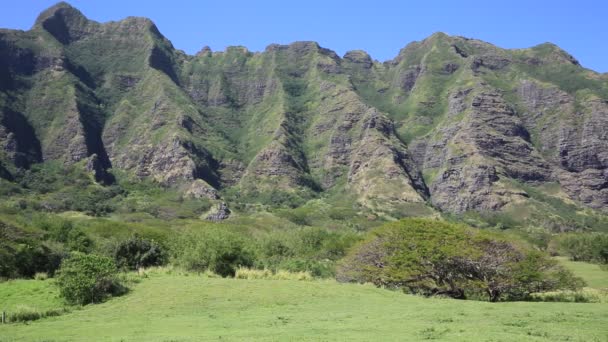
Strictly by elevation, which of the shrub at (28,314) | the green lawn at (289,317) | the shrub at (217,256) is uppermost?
the shrub at (217,256)

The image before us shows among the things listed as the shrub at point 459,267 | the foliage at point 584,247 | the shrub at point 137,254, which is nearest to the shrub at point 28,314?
the shrub at point 137,254

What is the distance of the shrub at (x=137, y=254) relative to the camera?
59.9 meters

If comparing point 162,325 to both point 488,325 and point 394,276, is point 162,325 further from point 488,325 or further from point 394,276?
point 394,276

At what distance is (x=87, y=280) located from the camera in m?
38.4

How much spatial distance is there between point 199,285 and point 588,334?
27.0 metres

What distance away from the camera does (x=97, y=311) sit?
117ft

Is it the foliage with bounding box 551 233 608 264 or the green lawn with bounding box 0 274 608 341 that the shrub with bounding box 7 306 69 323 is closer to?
the green lawn with bounding box 0 274 608 341

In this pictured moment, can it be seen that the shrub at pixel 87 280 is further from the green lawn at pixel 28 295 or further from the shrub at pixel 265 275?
the shrub at pixel 265 275

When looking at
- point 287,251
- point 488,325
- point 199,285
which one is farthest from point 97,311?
point 287,251

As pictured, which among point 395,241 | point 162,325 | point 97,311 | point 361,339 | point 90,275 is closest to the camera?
point 361,339

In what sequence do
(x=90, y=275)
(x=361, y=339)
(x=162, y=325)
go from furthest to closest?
(x=90, y=275) → (x=162, y=325) → (x=361, y=339)

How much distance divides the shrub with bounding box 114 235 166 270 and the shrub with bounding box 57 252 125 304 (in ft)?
58.9

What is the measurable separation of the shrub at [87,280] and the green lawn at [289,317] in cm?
175

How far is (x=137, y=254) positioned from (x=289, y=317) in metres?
34.8
